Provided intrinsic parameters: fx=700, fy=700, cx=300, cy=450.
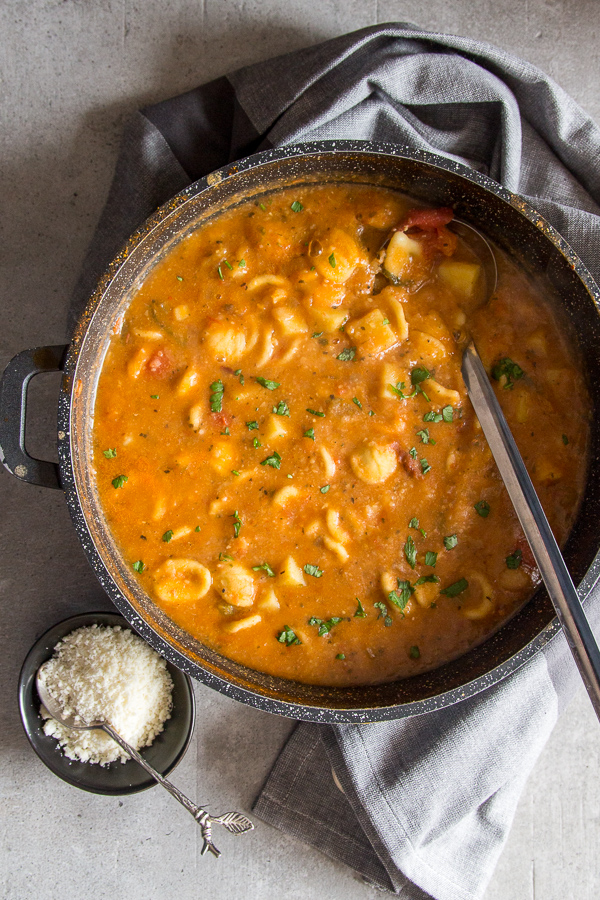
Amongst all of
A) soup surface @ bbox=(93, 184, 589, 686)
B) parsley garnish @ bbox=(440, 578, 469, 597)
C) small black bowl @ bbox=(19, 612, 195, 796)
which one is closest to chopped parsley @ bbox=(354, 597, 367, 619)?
soup surface @ bbox=(93, 184, 589, 686)

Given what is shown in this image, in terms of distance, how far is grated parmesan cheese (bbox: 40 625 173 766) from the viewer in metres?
2.99

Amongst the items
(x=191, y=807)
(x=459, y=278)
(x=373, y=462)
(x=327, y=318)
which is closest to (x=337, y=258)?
(x=327, y=318)

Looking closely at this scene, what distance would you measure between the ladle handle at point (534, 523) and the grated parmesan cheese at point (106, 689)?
5.53 feet

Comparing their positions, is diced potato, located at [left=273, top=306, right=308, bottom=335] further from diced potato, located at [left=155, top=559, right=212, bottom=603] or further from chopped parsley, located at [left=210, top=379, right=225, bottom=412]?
diced potato, located at [left=155, top=559, right=212, bottom=603]

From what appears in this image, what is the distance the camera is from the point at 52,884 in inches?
127

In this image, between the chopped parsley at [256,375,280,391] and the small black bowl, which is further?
the small black bowl

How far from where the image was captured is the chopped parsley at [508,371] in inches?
110

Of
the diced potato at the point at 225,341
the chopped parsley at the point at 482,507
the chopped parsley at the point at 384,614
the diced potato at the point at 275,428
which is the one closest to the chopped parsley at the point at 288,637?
the chopped parsley at the point at 384,614

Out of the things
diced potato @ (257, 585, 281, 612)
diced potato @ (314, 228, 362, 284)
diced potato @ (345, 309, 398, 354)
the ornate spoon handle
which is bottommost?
the ornate spoon handle

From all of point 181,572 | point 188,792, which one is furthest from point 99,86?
point 188,792

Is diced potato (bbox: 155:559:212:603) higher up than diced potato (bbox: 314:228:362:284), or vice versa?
diced potato (bbox: 314:228:362:284)

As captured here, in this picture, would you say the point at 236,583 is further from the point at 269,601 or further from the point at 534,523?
the point at 534,523

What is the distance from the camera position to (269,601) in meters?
2.73

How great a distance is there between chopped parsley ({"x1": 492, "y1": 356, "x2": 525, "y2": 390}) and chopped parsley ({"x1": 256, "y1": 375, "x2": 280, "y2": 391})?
0.88 meters
